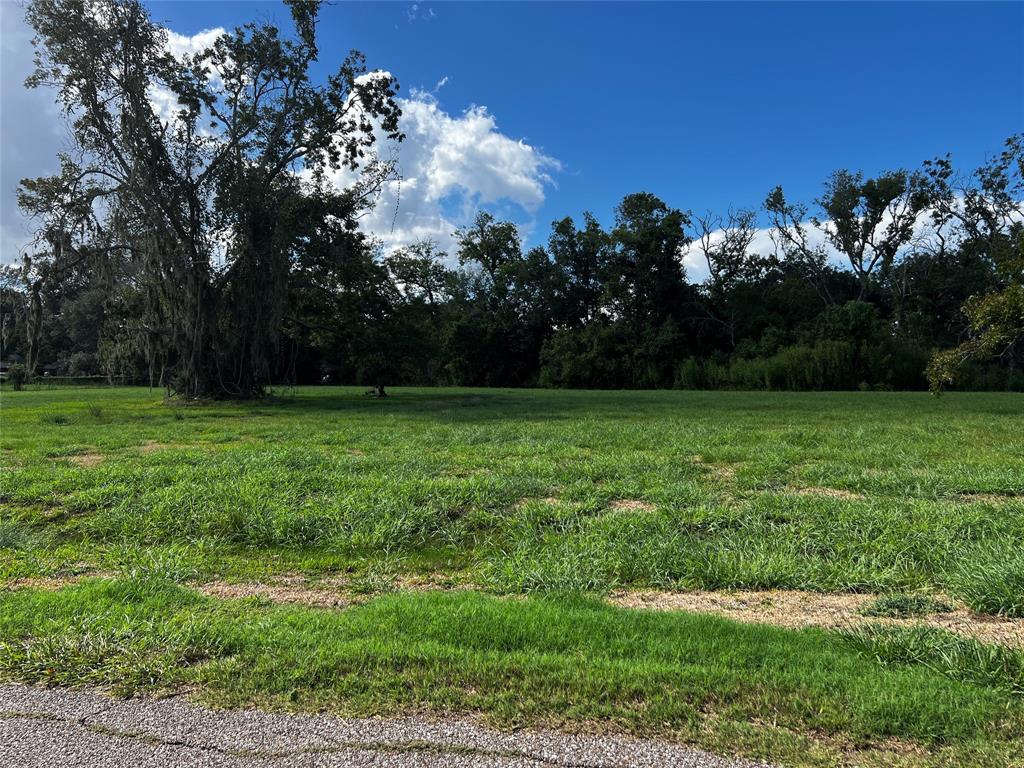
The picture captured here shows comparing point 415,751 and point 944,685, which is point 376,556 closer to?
point 415,751

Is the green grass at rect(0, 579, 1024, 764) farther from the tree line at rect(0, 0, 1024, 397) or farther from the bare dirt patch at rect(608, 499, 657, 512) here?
the tree line at rect(0, 0, 1024, 397)

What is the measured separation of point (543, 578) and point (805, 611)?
1641mm

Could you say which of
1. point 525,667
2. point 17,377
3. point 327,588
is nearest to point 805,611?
point 525,667

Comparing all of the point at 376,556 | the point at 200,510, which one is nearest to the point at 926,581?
the point at 376,556

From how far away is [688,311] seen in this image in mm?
42656

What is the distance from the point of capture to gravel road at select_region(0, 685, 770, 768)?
7.11ft

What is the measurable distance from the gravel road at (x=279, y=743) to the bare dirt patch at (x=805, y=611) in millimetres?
1565

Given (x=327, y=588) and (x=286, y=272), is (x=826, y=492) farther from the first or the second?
(x=286, y=272)

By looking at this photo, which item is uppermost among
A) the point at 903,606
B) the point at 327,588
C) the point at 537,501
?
the point at 537,501

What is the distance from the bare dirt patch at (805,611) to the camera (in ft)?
10.7

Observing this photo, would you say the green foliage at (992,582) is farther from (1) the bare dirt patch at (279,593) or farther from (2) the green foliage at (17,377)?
(2) the green foliage at (17,377)

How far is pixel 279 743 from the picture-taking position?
2.27 metres

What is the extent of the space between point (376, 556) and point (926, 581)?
3939 millimetres

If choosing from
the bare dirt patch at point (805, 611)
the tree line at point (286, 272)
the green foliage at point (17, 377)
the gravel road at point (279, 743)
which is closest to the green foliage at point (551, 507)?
the bare dirt patch at point (805, 611)
